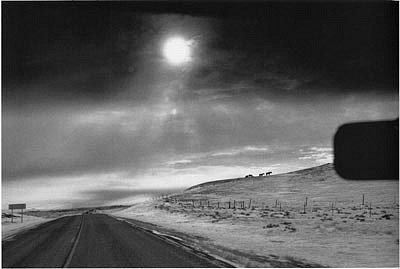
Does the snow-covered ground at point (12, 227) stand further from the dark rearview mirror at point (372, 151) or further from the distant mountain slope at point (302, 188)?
the dark rearview mirror at point (372, 151)

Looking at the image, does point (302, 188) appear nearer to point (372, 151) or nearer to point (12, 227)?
point (372, 151)

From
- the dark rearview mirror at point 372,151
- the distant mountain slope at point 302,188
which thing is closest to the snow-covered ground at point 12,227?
the distant mountain slope at point 302,188

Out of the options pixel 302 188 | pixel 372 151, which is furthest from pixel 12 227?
pixel 372 151

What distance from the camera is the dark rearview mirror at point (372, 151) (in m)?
8.86

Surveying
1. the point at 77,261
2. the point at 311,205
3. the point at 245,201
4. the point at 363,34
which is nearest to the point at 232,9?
the point at 363,34

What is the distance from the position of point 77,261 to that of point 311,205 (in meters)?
20.9

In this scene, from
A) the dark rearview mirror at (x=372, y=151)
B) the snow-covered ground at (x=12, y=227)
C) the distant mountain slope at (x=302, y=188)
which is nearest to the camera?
the dark rearview mirror at (x=372, y=151)

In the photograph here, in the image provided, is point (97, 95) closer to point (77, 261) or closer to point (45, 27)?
point (45, 27)

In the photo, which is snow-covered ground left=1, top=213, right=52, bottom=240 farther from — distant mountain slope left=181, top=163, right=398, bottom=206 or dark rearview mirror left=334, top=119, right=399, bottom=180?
dark rearview mirror left=334, top=119, right=399, bottom=180

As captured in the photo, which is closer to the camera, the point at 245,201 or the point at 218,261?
the point at 218,261

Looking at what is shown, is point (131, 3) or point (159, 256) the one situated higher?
point (131, 3)

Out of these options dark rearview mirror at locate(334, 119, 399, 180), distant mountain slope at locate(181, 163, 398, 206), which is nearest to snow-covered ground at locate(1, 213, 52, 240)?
distant mountain slope at locate(181, 163, 398, 206)

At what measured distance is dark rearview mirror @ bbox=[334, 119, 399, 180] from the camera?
29.1 feet

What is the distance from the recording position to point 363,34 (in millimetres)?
10086
